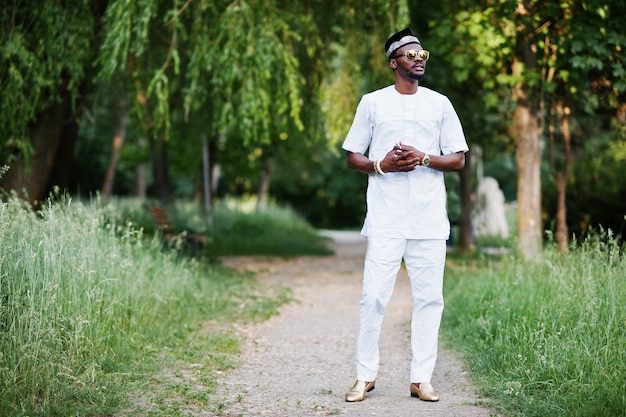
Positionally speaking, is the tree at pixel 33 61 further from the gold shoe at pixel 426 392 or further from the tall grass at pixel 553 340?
the gold shoe at pixel 426 392

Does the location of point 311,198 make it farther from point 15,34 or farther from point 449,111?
point 449,111

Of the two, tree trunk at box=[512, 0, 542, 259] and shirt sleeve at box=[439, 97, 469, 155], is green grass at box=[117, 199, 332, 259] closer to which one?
tree trunk at box=[512, 0, 542, 259]

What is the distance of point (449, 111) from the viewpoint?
5.01 m

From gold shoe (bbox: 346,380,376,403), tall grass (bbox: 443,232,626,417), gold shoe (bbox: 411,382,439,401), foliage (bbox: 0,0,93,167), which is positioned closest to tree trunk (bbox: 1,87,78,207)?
foliage (bbox: 0,0,93,167)

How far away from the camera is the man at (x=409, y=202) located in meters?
4.91

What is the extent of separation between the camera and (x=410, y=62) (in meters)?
4.87

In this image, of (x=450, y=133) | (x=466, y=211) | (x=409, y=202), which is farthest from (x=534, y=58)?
(x=466, y=211)

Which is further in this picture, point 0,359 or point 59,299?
point 59,299

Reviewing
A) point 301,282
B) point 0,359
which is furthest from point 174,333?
point 301,282

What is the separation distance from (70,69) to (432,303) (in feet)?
21.2

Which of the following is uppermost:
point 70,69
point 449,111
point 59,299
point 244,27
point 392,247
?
point 244,27

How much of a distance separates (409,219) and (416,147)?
450 mm

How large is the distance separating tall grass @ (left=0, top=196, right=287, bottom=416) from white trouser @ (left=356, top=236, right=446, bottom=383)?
156cm

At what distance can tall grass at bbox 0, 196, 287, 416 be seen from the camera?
454 cm
